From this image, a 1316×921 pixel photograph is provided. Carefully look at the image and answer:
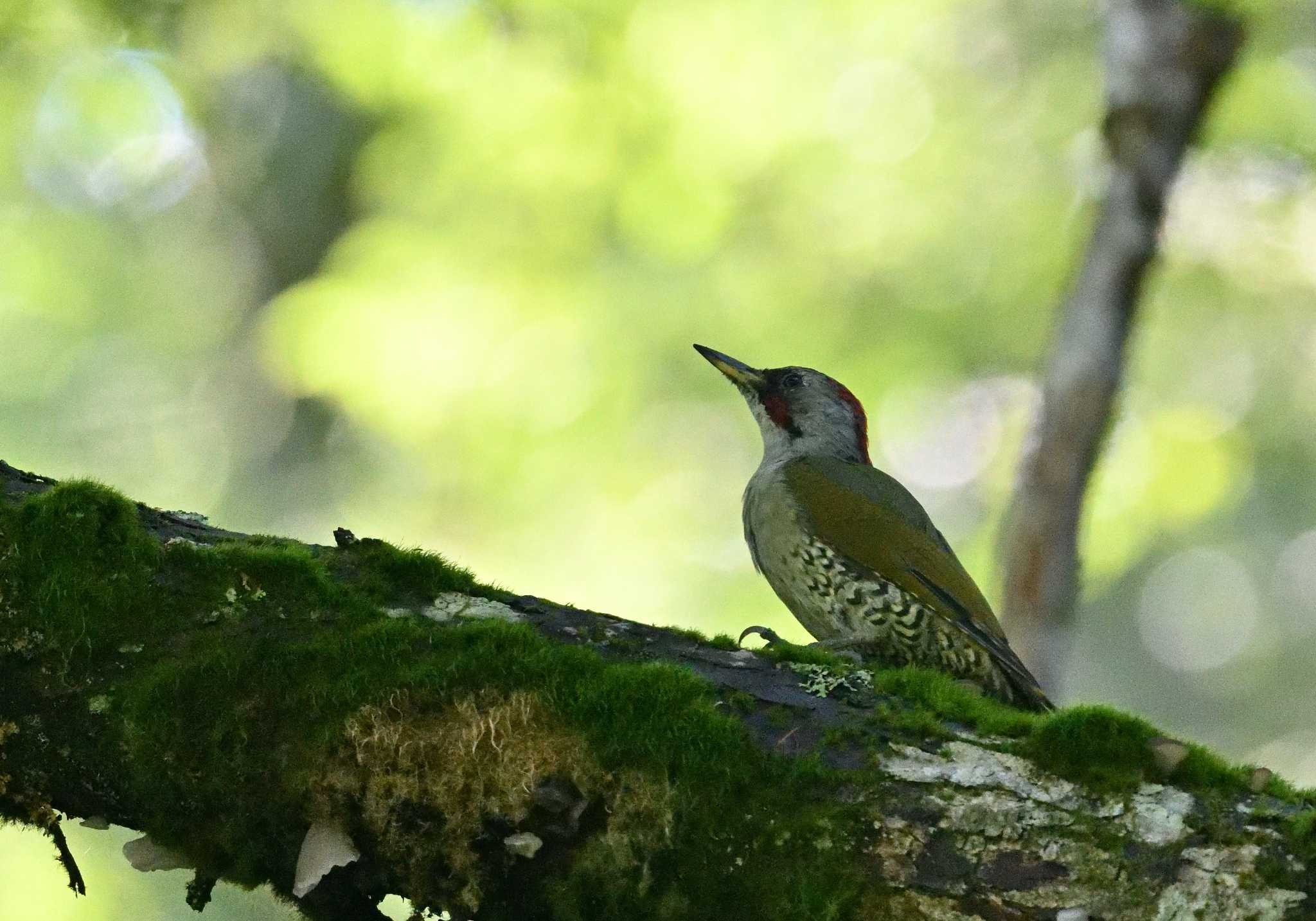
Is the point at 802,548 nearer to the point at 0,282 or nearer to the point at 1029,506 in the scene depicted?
the point at 1029,506

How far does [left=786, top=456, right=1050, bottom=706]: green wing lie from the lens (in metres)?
4.35

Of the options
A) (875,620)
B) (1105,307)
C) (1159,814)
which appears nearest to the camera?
(1159,814)

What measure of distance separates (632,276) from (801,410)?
7.49 ft

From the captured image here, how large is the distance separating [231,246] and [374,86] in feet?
14.1

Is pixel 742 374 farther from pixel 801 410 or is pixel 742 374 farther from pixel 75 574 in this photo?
pixel 75 574

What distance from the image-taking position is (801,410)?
18.5 feet

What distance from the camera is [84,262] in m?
9.35

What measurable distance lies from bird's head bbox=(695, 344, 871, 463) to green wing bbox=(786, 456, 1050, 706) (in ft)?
1.55

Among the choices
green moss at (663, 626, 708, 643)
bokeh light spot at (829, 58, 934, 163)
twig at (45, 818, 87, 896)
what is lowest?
twig at (45, 818, 87, 896)

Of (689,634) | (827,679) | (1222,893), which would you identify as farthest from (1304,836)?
(689,634)

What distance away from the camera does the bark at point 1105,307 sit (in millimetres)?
4773

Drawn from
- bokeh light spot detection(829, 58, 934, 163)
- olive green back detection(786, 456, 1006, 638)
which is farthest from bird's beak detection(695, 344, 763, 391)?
bokeh light spot detection(829, 58, 934, 163)

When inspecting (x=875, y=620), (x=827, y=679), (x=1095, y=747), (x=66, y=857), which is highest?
(x=875, y=620)

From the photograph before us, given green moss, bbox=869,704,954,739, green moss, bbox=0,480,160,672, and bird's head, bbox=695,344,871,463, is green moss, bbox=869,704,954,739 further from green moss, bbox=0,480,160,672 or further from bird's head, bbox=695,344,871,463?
bird's head, bbox=695,344,871,463
